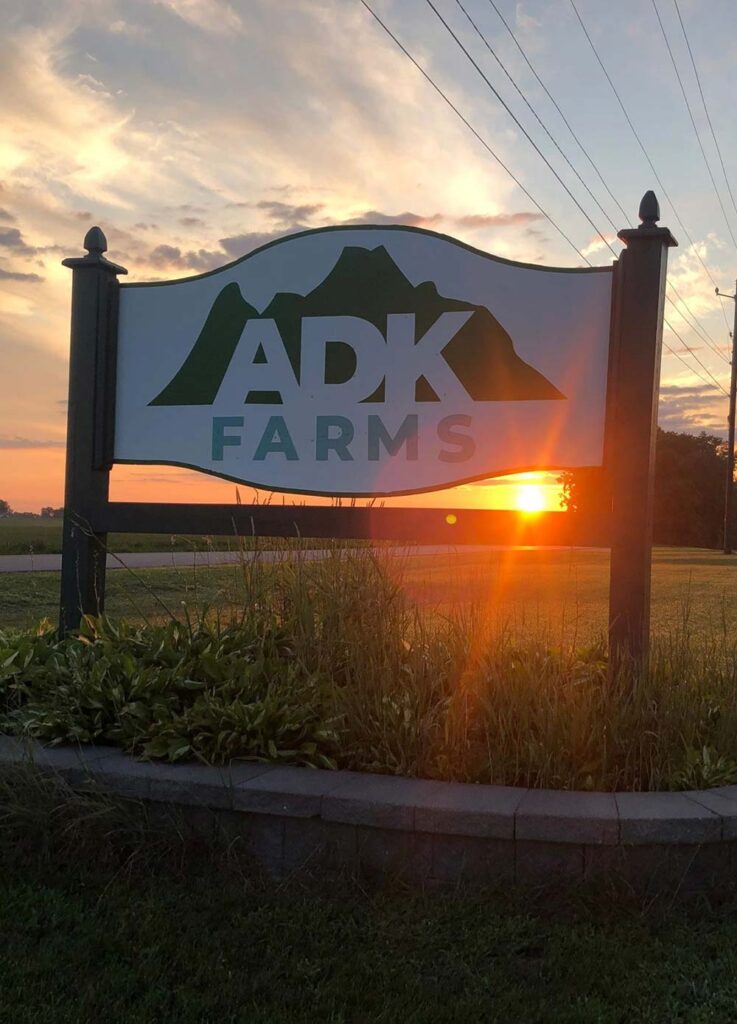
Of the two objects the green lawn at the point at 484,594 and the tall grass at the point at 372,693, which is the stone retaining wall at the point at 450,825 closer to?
the tall grass at the point at 372,693

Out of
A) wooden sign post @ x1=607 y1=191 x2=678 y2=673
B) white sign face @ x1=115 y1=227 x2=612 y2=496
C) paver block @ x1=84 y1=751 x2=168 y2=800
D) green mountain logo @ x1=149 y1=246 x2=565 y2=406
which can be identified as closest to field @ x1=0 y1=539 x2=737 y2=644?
wooden sign post @ x1=607 y1=191 x2=678 y2=673

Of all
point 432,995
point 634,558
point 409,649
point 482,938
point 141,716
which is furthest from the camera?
point 634,558

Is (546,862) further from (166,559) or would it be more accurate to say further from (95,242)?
(166,559)

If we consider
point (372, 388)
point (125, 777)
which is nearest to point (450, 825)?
point (125, 777)

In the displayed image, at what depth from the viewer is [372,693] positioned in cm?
419

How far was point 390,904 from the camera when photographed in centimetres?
320

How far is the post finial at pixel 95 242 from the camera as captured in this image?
6.05 meters

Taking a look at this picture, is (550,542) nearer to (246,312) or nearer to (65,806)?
(246,312)

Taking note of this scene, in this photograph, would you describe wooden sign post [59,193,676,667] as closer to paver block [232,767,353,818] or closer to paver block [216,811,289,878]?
paver block [232,767,353,818]

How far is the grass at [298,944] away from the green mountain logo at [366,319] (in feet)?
9.74

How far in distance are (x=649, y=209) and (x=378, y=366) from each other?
69.5 inches

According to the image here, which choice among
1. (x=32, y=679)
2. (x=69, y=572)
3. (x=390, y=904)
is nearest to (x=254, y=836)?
(x=390, y=904)

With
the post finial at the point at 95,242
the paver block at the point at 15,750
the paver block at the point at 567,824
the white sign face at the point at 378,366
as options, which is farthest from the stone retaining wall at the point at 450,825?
the post finial at the point at 95,242

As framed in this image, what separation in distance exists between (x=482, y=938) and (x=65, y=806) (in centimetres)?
170
